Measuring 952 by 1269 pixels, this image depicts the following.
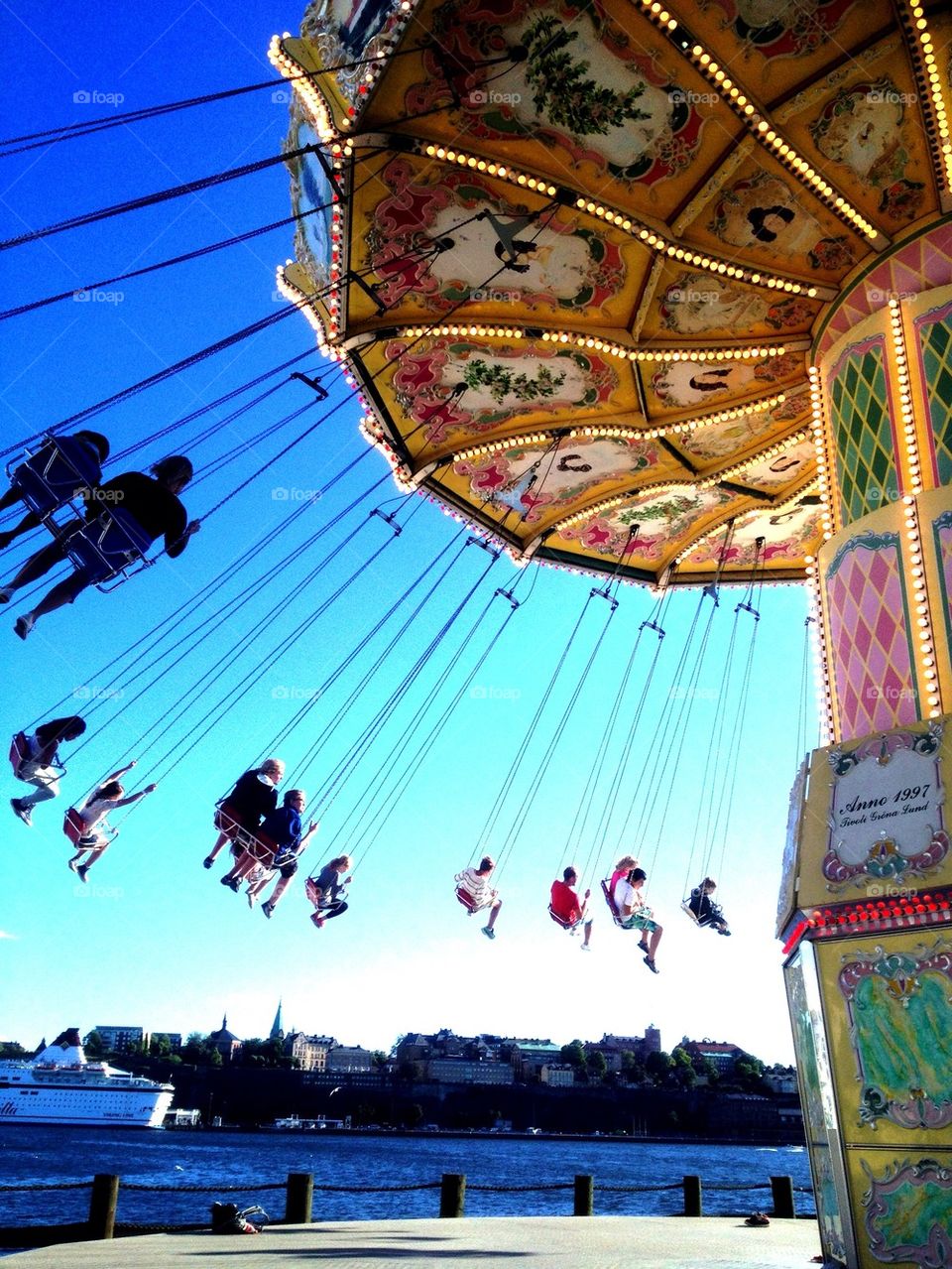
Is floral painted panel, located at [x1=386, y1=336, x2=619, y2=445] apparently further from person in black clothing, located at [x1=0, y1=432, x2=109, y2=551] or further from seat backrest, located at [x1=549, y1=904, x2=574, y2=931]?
seat backrest, located at [x1=549, y1=904, x2=574, y2=931]

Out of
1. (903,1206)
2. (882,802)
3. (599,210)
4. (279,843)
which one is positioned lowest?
(903,1206)

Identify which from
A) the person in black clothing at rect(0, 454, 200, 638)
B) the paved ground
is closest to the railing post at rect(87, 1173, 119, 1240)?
the paved ground

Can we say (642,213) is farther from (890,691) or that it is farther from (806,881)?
(806,881)

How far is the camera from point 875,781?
708 centimetres

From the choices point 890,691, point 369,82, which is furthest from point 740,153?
point 890,691

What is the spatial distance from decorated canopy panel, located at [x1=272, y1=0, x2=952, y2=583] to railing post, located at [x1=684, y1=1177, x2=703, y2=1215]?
8.47 meters

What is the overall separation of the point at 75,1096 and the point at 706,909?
9288 cm

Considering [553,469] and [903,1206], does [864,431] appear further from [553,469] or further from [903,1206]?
[903,1206]

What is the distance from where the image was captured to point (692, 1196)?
43.4 ft

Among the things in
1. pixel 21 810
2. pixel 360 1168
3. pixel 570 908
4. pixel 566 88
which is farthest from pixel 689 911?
pixel 360 1168

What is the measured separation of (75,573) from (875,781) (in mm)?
5661

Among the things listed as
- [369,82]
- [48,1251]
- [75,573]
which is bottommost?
[48,1251]

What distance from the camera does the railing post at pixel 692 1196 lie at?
13.1 meters

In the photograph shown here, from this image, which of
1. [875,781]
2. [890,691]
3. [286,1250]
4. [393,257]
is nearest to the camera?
[875,781]
